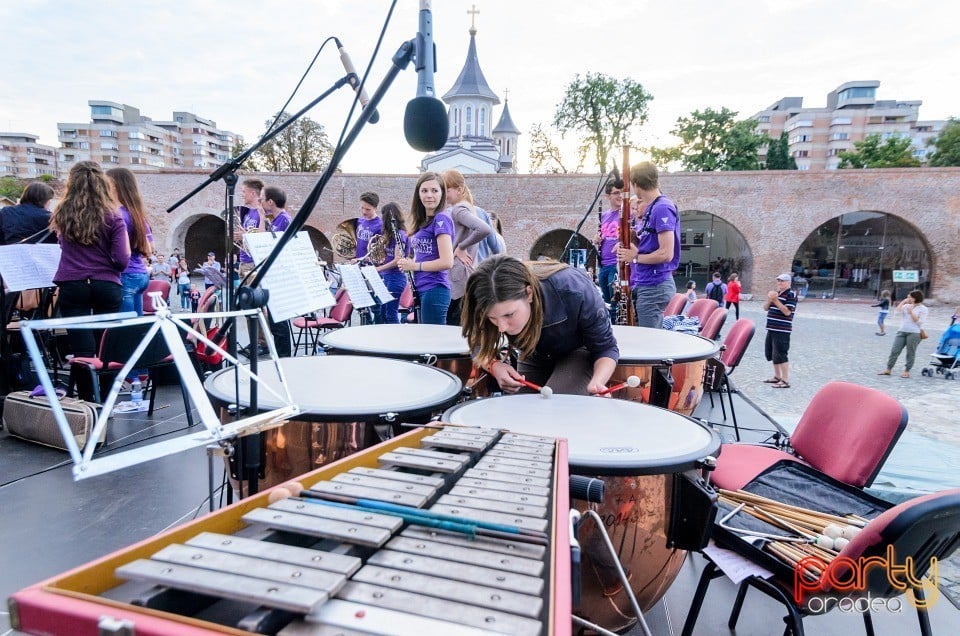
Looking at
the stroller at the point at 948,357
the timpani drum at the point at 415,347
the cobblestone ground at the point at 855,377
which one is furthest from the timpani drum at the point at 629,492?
the stroller at the point at 948,357

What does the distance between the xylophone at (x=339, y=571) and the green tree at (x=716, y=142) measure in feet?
128

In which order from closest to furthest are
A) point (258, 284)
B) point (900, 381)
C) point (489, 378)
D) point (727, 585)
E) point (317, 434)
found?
point (258, 284) → point (317, 434) → point (727, 585) → point (489, 378) → point (900, 381)

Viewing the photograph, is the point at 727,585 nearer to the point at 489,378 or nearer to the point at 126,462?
the point at 489,378

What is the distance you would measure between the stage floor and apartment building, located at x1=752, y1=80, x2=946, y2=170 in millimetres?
81079

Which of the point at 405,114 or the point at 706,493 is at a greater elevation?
the point at 405,114

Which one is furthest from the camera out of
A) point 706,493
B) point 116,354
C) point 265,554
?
point 116,354

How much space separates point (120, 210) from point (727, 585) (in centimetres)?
490

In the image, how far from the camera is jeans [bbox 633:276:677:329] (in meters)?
4.40

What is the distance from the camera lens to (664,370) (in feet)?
9.12

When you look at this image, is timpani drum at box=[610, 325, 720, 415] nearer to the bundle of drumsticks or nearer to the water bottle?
the bundle of drumsticks

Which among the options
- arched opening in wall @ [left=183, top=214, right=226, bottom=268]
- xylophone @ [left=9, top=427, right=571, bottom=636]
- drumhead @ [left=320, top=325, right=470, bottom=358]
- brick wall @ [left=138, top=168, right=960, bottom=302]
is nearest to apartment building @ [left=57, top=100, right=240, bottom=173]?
arched opening in wall @ [left=183, top=214, right=226, bottom=268]

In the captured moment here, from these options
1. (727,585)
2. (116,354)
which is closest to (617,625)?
(727,585)

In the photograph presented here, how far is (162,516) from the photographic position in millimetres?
2828

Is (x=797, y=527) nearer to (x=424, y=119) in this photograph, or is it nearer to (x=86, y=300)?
(x=424, y=119)
